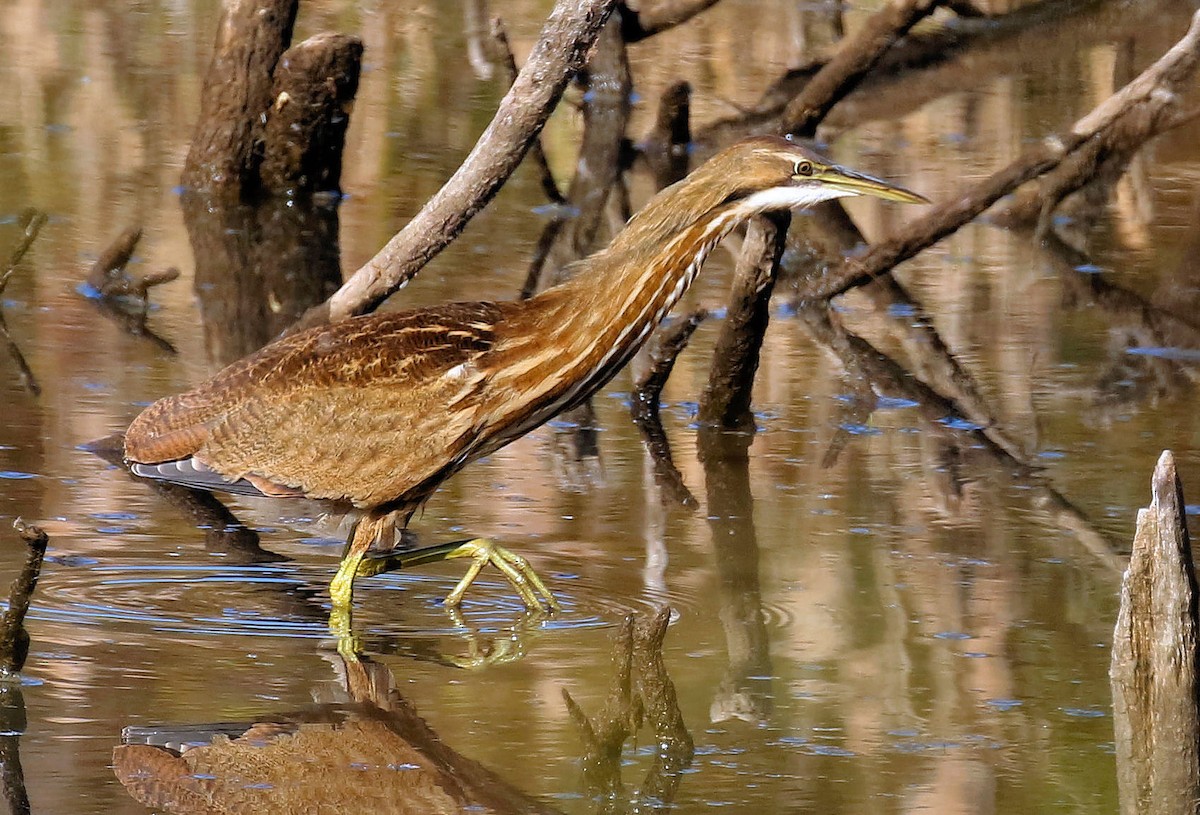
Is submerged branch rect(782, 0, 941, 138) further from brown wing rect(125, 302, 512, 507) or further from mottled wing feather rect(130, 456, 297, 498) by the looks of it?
mottled wing feather rect(130, 456, 297, 498)

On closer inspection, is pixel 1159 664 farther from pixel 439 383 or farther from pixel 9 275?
pixel 9 275

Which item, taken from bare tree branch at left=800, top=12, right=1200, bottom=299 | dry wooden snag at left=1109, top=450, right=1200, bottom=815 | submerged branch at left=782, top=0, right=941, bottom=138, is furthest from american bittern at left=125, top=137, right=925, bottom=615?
submerged branch at left=782, top=0, right=941, bottom=138

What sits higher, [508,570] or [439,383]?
[439,383]

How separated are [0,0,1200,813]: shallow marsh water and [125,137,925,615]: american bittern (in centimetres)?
27

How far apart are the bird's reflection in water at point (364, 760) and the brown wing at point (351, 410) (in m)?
0.76

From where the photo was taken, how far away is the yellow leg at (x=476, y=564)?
17.2ft

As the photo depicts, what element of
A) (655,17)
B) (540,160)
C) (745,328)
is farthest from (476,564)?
(655,17)

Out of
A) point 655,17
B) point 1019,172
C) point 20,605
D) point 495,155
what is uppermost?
point 495,155

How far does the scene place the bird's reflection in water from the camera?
4.08 metres

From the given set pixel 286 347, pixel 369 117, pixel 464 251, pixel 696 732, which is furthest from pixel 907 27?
pixel 696 732

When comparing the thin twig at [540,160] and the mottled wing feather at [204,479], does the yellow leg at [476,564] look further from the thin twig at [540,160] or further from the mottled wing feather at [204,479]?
the thin twig at [540,160]

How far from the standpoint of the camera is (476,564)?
17.4 ft

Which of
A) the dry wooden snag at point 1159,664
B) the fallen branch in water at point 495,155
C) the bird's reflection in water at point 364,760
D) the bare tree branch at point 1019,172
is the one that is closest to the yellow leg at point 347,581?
the bird's reflection in water at point 364,760

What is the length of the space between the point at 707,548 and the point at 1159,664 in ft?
6.28
